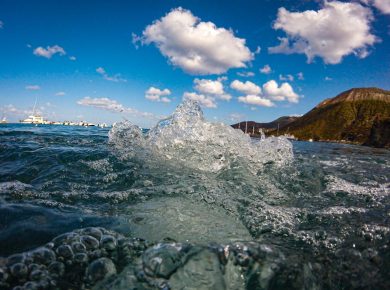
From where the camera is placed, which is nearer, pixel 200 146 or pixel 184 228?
pixel 184 228

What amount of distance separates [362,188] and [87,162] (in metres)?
9.35

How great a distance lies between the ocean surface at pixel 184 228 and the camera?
334cm

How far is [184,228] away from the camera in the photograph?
448cm

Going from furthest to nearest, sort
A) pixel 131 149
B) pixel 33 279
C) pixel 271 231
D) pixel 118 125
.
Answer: pixel 118 125
pixel 131 149
pixel 271 231
pixel 33 279

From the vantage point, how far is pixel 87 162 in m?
10.0

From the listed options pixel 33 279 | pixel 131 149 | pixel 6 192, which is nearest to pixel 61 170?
pixel 6 192

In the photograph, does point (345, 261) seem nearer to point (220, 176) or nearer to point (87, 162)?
point (220, 176)

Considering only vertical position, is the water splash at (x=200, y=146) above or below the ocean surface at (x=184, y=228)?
above

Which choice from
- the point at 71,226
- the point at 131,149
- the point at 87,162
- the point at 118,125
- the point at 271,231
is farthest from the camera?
the point at 118,125

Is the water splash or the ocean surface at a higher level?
the water splash

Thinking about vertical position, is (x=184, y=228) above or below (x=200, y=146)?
below

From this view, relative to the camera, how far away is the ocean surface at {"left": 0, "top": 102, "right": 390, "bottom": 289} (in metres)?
3.34

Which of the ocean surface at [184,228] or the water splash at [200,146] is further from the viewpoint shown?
the water splash at [200,146]

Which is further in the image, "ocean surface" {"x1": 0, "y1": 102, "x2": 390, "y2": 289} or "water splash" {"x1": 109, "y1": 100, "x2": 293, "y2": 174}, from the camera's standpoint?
"water splash" {"x1": 109, "y1": 100, "x2": 293, "y2": 174}
